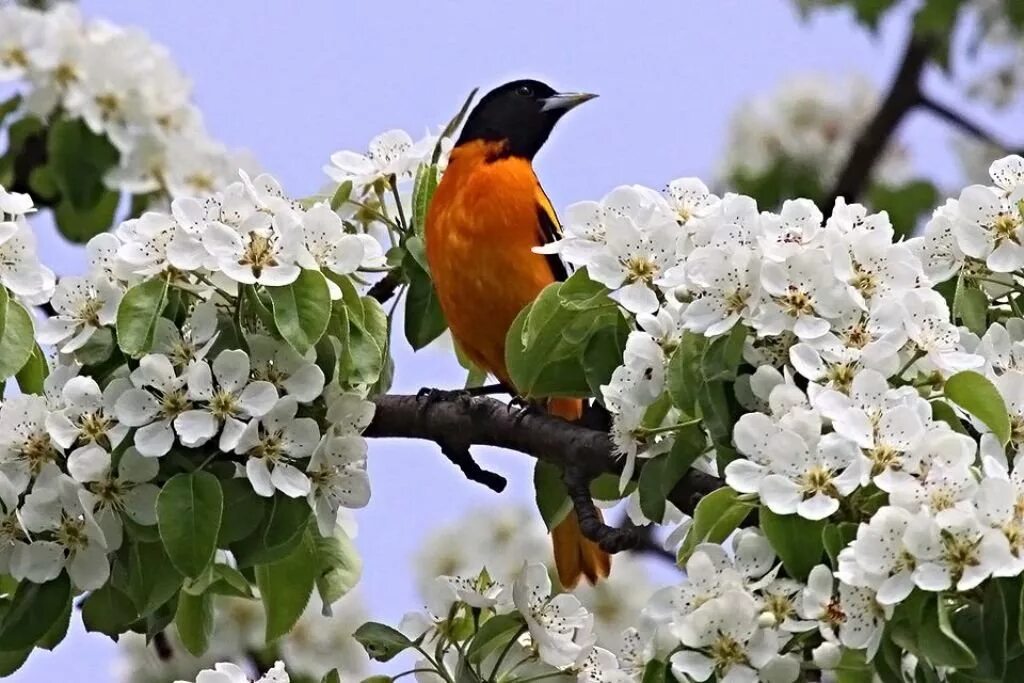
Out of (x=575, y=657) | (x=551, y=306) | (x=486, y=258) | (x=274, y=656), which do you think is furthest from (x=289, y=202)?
(x=274, y=656)

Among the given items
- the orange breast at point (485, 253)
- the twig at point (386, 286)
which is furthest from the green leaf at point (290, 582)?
the orange breast at point (485, 253)

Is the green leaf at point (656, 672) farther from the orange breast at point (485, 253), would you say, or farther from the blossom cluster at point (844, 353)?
the orange breast at point (485, 253)

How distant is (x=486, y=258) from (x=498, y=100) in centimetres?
111

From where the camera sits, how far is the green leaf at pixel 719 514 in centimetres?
191

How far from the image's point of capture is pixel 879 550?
5.74 feet

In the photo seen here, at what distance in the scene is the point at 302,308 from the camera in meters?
2.28

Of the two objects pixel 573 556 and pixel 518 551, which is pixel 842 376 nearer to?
pixel 573 556

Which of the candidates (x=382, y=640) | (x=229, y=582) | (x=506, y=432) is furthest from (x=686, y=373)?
(x=229, y=582)

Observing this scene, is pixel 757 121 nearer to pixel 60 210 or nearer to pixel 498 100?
pixel 498 100

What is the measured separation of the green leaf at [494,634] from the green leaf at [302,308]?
0.48 meters

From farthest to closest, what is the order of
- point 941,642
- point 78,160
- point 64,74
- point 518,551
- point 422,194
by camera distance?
1. point 518,551
2. point 64,74
3. point 78,160
4. point 422,194
5. point 941,642

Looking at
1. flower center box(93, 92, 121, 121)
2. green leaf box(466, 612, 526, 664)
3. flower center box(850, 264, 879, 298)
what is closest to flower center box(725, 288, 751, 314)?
flower center box(850, 264, 879, 298)

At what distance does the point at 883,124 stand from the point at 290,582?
4885 millimetres

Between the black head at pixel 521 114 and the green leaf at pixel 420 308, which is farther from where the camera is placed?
the black head at pixel 521 114
